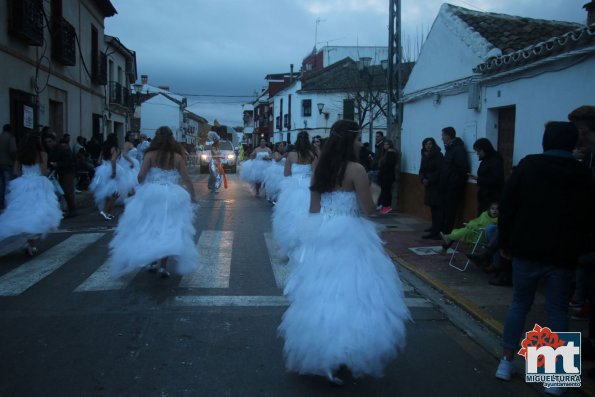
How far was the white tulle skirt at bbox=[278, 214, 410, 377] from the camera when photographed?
11.9 feet

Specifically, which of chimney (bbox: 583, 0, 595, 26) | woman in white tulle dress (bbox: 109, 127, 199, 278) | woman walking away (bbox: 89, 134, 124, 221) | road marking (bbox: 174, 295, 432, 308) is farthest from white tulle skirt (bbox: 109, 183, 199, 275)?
chimney (bbox: 583, 0, 595, 26)

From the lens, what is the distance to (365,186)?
3.97 metres

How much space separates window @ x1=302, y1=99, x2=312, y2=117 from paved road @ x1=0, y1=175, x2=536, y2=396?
1722 inches

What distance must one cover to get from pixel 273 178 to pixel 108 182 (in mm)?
4770

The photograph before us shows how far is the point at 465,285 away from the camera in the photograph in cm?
681

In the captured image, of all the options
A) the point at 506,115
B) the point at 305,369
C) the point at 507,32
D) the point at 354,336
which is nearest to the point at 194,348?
the point at 305,369

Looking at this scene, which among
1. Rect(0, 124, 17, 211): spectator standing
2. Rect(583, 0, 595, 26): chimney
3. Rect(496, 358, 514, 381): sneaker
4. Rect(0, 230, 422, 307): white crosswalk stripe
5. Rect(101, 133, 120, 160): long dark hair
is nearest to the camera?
Rect(496, 358, 514, 381): sneaker

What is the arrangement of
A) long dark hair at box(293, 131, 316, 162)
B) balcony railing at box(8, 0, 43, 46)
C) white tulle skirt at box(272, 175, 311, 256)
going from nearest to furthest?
white tulle skirt at box(272, 175, 311, 256) → long dark hair at box(293, 131, 316, 162) → balcony railing at box(8, 0, 43, 46)

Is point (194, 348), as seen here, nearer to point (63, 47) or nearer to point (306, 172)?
point (306, 172)

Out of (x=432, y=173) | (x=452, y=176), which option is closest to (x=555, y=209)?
(x=452, y=176)

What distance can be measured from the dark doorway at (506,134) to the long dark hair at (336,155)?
19.2 feet

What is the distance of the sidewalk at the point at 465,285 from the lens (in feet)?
17.6

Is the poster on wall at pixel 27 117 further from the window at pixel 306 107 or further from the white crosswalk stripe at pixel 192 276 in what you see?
the window at pixel 306 107

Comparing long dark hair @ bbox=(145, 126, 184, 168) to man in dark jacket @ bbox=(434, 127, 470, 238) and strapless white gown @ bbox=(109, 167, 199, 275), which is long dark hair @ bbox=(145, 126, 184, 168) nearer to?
strapless white gown @ bbox=(109, 167, 199, 275)
